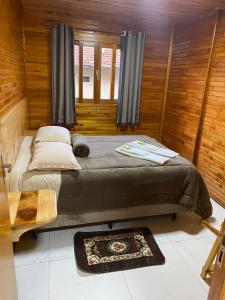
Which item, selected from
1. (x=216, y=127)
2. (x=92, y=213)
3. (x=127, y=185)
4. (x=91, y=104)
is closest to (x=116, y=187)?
(x=127, y=185)

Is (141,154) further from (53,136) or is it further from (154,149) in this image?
(53,136)

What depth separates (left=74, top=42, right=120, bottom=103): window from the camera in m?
3.67

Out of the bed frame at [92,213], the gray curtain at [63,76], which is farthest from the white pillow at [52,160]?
the gray curtain at [63,76]

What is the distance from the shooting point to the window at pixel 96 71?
3668 mm

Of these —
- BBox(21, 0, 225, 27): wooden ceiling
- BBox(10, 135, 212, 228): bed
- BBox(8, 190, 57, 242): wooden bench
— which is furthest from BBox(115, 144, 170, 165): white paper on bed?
BBox(21, 0, 225, 27): wooden ceiling

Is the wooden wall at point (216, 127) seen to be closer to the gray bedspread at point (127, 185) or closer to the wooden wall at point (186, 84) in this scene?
the wooden wall at point (186, 84)

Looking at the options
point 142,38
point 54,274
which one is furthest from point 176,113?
point 54,274

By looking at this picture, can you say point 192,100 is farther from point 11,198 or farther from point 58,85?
point 11,198

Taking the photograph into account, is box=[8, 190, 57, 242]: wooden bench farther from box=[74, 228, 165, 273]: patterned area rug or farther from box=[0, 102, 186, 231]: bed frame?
box=[74, 228, 165, 273]: patterned area rug

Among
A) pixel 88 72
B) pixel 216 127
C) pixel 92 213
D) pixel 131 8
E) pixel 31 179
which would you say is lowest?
pixel 92 213

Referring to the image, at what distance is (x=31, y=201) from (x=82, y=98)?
2.65m

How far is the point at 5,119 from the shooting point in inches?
73.4

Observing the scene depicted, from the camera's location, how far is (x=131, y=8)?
302 cm

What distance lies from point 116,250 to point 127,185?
0.56 metres
